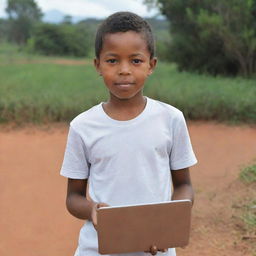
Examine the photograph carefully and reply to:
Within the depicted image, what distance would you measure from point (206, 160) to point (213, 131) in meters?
1.22

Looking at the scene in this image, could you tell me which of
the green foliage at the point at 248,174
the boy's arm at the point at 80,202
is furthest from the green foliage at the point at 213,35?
the boy's arm at the point at 80,202

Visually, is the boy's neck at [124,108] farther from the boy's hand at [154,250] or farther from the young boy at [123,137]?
the boy's hand at [154,250]

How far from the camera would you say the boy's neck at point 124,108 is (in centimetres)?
121

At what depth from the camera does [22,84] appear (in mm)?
9055

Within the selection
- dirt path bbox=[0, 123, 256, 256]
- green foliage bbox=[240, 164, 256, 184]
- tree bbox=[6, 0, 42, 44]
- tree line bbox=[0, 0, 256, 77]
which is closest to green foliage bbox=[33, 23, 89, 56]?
tree bbox=[6, 0, 42, 44]

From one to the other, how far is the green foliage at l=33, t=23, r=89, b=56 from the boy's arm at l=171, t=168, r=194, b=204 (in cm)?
2739

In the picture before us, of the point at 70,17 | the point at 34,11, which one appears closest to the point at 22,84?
the point at 70,17

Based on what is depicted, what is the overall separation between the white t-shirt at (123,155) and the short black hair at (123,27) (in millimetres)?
166

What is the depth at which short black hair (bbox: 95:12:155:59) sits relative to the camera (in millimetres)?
1188

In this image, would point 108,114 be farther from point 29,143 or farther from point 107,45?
point 29,143

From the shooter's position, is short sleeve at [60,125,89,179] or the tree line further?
the tree line

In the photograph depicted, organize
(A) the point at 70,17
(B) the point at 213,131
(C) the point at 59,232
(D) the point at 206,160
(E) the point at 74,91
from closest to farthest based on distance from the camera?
(C) the point at 59,232
(D) the point at 206,160
(B) the point at 213,131
(E) the point at 74,91
(A) the point at 70,17

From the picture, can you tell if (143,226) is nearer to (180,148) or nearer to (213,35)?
(180,148)

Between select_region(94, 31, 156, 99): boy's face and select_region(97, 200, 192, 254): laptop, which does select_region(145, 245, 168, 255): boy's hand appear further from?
select_region(94, 31, 156, 99): boy's face
